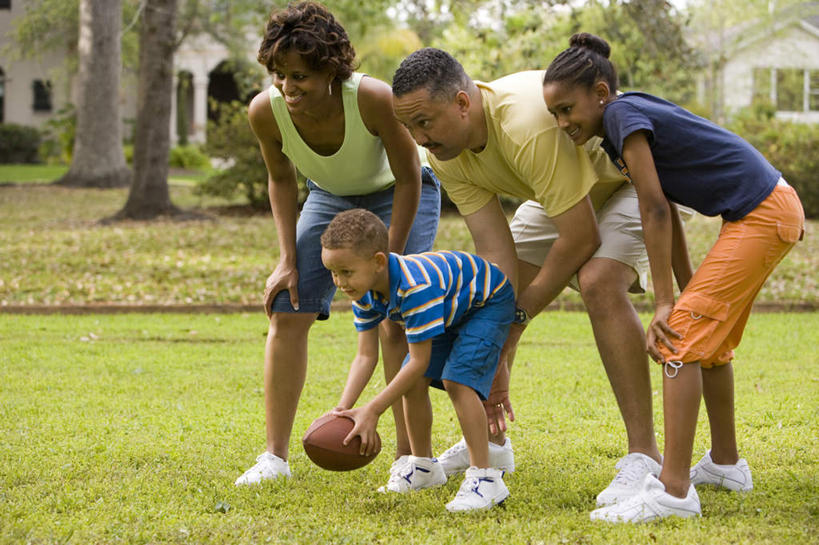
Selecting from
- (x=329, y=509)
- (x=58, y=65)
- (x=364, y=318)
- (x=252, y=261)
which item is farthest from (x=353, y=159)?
(x=58, y=65)

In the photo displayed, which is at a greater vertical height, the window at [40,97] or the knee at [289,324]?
the window at [40,97]

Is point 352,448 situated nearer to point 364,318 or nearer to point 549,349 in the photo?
point 364,318

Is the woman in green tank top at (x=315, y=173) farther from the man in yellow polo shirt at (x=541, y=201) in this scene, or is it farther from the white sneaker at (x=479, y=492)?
the white sneaker at (x=479, y=492)

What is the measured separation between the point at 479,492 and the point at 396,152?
4.86 feet

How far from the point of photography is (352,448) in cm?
379

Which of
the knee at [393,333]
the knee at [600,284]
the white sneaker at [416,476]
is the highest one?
the knee at [600,284]

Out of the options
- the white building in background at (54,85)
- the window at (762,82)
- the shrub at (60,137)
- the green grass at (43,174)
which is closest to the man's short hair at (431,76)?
the green grass at (43,174)

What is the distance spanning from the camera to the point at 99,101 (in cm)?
2397

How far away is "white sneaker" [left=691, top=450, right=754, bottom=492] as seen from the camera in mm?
4039

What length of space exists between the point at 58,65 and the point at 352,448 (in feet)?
118

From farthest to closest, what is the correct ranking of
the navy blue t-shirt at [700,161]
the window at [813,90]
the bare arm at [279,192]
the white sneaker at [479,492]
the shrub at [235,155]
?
the window at [813,90] → the shrub at [235,155] → the bare arm at [279,192] → the white sneaker at [479,492] → the navy blue t-shirt at [700,161]

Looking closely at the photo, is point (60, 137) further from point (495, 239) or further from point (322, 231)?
point (495, 239)

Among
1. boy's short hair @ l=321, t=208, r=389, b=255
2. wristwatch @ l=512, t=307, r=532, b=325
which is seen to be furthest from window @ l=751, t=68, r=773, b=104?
boy's short hair @ l=321, t=208, r=389, b=255

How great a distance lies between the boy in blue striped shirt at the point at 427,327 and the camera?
368 cm
